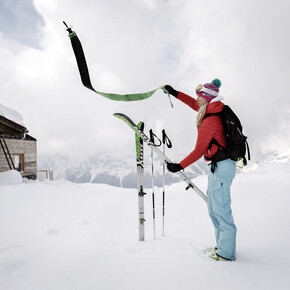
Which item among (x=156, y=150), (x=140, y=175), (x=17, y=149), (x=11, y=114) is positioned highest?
(x=11, y=114)

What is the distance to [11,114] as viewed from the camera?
12125mm

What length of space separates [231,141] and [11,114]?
44.9ft

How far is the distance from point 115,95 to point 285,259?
3301 millimetres

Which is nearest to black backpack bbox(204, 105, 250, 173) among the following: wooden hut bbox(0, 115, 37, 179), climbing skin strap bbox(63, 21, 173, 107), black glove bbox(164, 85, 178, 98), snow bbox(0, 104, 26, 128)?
black glove bbox(164, 85, 178, 98)

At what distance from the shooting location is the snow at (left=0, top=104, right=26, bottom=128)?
11.3 meters

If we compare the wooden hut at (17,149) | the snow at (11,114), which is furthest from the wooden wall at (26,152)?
the snow at (11,114)

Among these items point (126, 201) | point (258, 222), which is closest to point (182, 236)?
point (258, 222)

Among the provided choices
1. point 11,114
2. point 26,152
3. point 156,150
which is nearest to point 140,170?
point 156,150

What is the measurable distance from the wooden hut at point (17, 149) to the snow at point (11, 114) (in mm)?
317

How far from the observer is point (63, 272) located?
6.32 ft

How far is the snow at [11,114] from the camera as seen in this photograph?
11305 mm

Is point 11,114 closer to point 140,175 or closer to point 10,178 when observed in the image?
point 10,178

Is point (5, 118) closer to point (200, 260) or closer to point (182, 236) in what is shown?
point (182, 236)

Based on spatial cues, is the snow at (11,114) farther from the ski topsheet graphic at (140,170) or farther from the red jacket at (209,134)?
the red jacket at (209,134)
